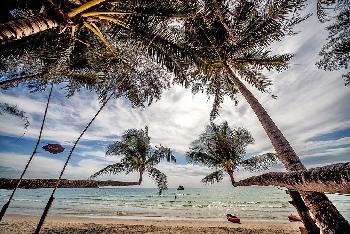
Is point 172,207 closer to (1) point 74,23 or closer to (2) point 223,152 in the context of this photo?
(2) point 223,152

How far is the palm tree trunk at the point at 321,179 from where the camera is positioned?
647mm

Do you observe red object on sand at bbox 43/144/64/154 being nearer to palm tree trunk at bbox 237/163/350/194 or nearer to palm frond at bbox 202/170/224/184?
palm tree trunk at bbox 237/163/350/194

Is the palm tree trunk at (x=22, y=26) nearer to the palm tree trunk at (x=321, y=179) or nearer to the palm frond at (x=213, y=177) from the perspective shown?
the palm tree trunk at (x=321, y=179)

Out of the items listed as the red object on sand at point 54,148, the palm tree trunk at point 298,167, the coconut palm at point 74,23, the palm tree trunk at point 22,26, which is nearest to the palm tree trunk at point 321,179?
the palm tree trunk at point 298,167

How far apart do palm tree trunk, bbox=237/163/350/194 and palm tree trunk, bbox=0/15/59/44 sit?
339cm

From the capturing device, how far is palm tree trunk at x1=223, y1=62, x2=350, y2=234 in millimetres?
1986

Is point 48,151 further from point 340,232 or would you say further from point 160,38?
point 160,38

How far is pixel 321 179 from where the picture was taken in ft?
2.46

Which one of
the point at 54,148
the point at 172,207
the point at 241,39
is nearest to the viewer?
the point at 54,148

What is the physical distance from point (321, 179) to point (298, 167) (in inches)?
162

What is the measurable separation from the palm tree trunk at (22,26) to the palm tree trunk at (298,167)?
3.47 metres

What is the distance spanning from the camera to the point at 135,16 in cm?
542

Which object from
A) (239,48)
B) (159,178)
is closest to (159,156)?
(159,178)

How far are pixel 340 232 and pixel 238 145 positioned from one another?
17763 mm
